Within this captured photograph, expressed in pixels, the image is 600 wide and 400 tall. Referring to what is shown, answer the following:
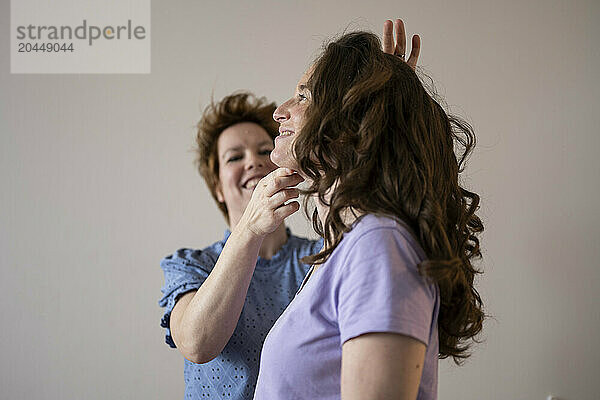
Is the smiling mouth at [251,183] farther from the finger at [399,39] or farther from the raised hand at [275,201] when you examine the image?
the finger at [399,39]

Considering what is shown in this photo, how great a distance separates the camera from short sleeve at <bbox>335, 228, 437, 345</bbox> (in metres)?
0.71

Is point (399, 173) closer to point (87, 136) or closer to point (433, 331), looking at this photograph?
point (433, 331)

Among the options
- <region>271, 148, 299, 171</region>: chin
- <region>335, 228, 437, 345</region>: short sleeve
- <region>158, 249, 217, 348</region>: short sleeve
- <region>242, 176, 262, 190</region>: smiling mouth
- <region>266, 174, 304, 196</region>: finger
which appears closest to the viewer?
<region>335, 228, 437, 345</region>: short sleeve

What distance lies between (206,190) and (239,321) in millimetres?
692

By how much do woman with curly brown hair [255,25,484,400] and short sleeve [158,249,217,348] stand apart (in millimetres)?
517

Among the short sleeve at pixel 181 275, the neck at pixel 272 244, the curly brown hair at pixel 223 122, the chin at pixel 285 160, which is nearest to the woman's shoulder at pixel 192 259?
the short sleeve at pixel 181 275

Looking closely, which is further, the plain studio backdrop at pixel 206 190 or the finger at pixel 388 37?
the plain studio backdrop at pixel 206 190

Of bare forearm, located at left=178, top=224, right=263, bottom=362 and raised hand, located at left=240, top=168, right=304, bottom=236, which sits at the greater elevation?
raised hand, located at left=240, top=168, right=304, bottom=236

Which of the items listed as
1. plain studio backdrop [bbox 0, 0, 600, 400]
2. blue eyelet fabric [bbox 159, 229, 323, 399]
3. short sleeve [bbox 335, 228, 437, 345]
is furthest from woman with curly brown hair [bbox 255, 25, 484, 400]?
plain studio backdrop [bbox 0, 0, 600, 400]

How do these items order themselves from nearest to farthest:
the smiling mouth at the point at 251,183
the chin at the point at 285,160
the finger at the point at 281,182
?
the chin at the point at 285,160 < the finger at the point at 281,182 < the smiling mouth at the point at 251,183

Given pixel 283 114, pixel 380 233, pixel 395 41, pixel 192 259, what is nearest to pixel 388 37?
pixel 395 41

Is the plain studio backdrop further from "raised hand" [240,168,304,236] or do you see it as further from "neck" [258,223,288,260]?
"raised hand" [240,168,304,236]

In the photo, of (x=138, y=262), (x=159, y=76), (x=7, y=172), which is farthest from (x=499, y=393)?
(x=7, y=172)

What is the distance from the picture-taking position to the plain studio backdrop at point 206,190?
1.85 metres
